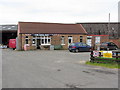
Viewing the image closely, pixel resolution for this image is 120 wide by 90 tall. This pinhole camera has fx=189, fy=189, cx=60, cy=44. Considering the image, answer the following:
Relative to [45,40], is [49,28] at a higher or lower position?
higher

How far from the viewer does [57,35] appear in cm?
3716

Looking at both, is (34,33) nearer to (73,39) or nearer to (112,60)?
(73,39)

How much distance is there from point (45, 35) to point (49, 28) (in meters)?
2.99

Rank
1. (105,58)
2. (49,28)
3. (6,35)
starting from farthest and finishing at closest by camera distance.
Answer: (6,35)
(49,28)
(105,58)

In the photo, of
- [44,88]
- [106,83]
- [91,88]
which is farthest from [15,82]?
[106,83]

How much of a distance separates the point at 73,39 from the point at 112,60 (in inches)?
957

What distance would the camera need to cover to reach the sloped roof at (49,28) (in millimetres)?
36578

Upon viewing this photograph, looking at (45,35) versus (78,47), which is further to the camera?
(45,35)

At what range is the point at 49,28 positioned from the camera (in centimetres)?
3888

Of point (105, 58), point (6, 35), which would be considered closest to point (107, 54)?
point (105, 58)

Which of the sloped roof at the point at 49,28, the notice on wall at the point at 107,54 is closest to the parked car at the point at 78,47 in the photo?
the sloped roof at the point at 49,28

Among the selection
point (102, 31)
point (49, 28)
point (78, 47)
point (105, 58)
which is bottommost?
point (105, 58)

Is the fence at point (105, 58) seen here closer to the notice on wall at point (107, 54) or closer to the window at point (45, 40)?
the notice on wall at point (107, 54)

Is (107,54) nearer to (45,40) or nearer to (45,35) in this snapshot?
(45,35)
